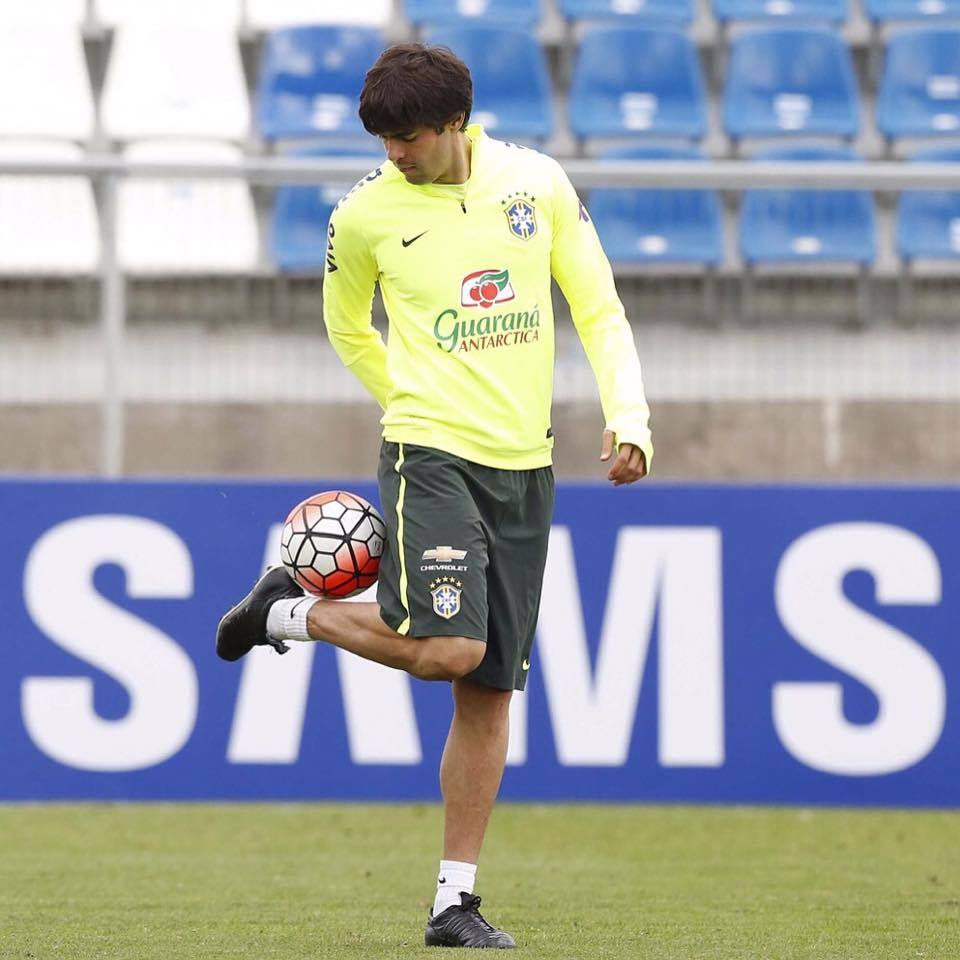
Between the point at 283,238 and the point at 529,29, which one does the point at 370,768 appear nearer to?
the point at 283,238

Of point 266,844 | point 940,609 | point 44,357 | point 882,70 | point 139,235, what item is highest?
point 882,70

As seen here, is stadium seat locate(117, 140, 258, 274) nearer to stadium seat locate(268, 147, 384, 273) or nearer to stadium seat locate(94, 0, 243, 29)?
stadium seat locate(268, 147, 384, 273)

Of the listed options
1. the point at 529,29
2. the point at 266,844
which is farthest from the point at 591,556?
the point at 529,29

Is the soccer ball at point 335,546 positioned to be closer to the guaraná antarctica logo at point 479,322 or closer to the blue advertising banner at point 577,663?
the guaraná antarctica logo at point 479,322

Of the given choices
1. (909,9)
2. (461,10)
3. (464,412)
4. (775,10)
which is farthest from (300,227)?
(909,9)

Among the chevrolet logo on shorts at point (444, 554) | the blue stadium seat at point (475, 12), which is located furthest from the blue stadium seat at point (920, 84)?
the chevrolet logo on shorts at point (444, 554)

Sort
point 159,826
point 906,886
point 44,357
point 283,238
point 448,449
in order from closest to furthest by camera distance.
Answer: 1. point 448,449
2. point 906,886
3. point 159,826
4. point 44,357
5. point 283,238

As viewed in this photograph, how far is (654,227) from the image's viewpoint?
7426 millimetres

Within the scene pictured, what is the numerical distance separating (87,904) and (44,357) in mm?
2860

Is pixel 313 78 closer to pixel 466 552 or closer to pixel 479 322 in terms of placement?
pixel 479 322

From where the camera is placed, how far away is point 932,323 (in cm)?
718

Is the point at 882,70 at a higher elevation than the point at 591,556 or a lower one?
higher

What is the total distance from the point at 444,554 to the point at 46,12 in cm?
820

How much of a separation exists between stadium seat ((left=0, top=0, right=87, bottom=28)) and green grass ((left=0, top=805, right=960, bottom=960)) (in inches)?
226
